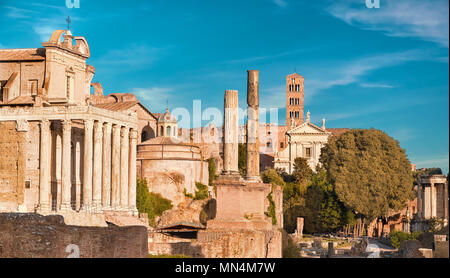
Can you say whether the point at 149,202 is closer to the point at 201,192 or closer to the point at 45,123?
the point at 201,192

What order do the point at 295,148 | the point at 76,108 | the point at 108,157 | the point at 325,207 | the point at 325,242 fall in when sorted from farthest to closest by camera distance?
the point at 295,148 → the point at 325,207 → the point at 325,242 → the point at 108,157 → the point at 76,108

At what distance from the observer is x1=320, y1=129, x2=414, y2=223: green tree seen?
2532 inches

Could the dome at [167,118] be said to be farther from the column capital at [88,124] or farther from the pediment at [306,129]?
the pediment at [306,129]

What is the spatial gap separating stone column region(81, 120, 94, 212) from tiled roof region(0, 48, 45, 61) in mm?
7105

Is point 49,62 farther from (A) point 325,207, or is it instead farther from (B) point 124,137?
(A) point 325,207

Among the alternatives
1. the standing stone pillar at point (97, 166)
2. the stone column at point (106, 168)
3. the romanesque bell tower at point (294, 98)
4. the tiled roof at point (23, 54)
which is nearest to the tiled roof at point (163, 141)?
the stone column at point (106, 168)

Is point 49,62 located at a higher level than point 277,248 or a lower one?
higher

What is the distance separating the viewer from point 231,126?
3478 centimetres

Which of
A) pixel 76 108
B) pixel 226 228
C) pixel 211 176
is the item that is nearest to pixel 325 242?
pixel 211 176

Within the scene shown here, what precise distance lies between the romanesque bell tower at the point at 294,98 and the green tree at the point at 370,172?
4304cm

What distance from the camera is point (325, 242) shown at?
180ft

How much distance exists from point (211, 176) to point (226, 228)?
2903 centimetres

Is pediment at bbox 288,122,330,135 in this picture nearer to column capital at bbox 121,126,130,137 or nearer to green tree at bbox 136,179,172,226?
green tree at bbox 136,179,172,226

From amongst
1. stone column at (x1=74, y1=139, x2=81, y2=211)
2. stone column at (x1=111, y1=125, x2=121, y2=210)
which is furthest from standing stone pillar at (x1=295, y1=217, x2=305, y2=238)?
stone column at (x1=74, y1=139, x2=81, y2=211)
